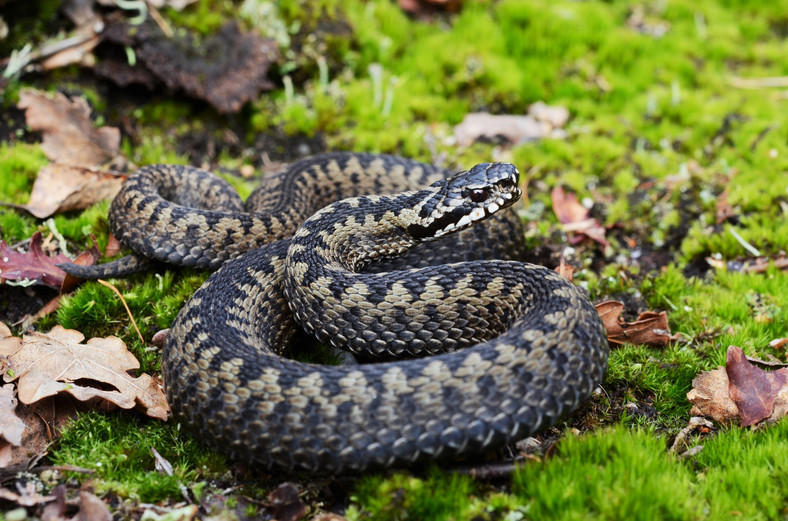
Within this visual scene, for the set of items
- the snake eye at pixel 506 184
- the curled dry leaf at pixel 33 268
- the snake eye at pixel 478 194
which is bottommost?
the curled dry leaf at pixel 33 268

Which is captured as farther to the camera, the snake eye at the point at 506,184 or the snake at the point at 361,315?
the snake eye at the point at 506,184

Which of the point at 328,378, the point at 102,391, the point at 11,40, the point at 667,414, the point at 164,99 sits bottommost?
the point at 667,414

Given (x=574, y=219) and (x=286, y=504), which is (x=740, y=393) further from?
(x=286, y=504)

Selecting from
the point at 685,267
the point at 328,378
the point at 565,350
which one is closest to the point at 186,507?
the point at 328,378

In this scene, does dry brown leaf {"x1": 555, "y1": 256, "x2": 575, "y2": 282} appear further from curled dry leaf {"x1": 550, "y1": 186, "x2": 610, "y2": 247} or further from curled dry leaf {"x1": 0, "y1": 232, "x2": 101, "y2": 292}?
curled dry leaf {"x1": 0, "y1": 232, "x2": 101, "y2": 292}

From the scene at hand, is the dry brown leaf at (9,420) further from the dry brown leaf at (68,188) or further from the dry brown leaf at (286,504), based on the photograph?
the dry brown leaf at (68,188)

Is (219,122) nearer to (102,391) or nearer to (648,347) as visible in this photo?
(102,391)

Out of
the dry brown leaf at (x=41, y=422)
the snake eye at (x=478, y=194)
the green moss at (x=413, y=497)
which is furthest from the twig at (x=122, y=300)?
the snake eye at (x=478, y=194)
